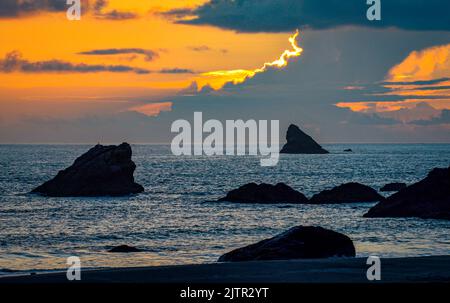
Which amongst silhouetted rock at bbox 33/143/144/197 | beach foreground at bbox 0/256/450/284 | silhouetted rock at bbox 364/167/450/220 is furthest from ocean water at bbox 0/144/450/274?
beach foreground at bbox 0/256/450/284

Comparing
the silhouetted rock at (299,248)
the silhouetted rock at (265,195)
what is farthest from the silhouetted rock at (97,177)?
the silhouetted rock at (299,248)

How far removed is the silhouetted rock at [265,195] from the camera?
84812mm

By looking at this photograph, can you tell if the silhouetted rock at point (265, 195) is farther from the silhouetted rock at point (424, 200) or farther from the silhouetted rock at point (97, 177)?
the silhouetted rock at point (97, 177)

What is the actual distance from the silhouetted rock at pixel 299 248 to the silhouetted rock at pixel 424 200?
27.6 metres

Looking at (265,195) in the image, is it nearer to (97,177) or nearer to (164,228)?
(164,228)

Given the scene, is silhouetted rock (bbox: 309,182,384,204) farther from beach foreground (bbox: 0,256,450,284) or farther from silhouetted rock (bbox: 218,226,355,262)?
beach foreground (bbox: 0,256,450,284)

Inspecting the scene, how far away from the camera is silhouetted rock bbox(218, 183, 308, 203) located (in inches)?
3339

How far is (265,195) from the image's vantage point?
278 ft

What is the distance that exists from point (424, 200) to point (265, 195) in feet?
77.8

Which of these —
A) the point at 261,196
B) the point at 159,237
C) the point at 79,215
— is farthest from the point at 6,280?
the point at 261,196

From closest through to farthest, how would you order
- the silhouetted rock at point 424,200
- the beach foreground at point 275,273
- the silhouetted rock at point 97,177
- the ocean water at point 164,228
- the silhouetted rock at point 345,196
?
the beach foreground at point 275,273
the ocean water at point 164,228
the silhouetted rock at point 424,200
the silhouetted rock at point 345,196
the silhouetted rock at point 97,177

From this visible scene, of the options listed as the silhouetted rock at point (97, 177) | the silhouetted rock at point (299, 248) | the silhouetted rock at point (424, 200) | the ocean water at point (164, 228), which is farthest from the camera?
the silhouetted rock at point (97, 177)
